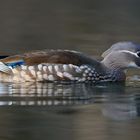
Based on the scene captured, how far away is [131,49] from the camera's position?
12734mm

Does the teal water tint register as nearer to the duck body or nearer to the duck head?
the duck body

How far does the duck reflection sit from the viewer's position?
10.2m

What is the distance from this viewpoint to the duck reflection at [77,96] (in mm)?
10242

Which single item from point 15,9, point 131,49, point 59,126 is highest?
point 15,9

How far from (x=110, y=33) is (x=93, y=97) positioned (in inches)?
266

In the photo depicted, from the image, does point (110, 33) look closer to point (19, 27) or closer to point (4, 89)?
point (19, 27)

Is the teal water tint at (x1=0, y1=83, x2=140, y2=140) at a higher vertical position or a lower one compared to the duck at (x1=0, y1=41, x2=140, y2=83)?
lower

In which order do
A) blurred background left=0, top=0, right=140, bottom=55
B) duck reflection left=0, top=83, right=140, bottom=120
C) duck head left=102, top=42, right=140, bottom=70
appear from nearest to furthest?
1. duck reflection left=0, top=83, right=140, bottom=120
2. duck head left=102, top=42, right=140, bottom=70
3. blurred background left=0, top=0, right=140, bottom=55

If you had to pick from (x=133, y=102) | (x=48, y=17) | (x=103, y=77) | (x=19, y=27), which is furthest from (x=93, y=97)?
(x=48, y=17)

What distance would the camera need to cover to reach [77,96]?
11016 millimetres

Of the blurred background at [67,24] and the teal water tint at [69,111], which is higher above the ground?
the blurred background at [67,24]

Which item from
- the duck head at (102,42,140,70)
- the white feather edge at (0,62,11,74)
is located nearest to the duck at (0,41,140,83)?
the white feather edge at (0,62,11,74)

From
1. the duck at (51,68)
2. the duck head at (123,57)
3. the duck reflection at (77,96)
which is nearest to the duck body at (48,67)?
the duck at (51,68)

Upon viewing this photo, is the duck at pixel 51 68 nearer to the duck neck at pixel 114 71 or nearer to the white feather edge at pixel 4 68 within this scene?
the white feather edge at pixel 4 68
